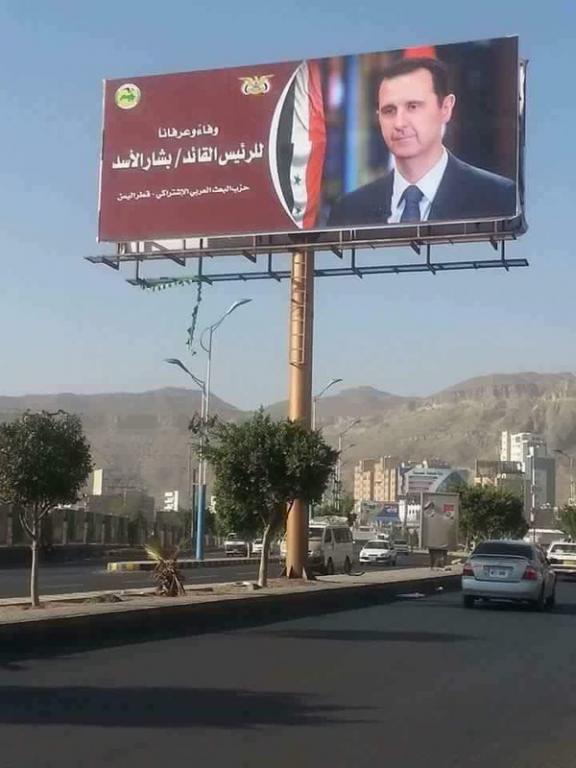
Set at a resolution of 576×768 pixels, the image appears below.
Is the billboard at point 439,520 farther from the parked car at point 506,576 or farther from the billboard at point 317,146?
the parked car at point 506,576

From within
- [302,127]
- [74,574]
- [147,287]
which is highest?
[302,127]

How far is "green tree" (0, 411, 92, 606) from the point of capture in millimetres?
19875

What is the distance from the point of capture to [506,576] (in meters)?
24.5

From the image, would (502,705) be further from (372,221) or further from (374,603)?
(372,221)

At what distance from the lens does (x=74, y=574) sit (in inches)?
1484

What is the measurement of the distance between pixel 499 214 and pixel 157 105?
11581mm

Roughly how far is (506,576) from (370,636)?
798 cm

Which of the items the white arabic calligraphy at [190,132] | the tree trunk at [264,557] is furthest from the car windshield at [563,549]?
the white arabic calligraphy at [190,132]

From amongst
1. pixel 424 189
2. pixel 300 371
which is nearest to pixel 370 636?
pixel 300 371

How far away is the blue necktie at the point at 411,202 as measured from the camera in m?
31.6

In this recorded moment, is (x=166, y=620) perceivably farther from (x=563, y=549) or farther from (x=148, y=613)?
(x=563, y=549)

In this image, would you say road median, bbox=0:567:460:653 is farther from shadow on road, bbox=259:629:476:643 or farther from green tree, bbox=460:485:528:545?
green tree, bbox=460:485:528:545

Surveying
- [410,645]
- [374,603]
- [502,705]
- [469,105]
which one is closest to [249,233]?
[469,105]

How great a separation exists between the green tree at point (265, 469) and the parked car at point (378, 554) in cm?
3235
